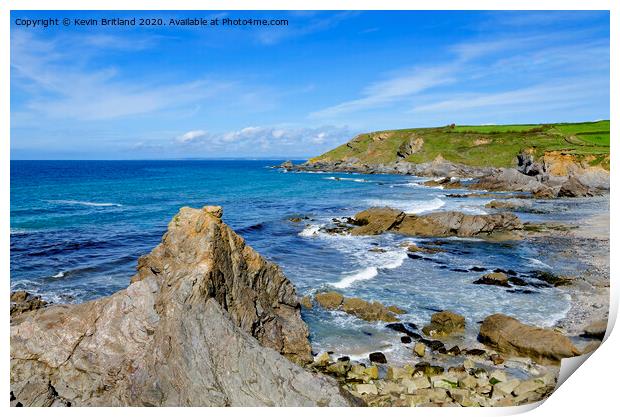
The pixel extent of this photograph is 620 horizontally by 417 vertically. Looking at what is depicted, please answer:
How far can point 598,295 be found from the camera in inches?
776

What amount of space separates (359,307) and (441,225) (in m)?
19.2

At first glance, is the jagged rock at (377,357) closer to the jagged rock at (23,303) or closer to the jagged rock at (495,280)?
the jagged rock at (495,280)

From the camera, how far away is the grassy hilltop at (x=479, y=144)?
6912 cm

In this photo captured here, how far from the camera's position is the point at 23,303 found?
17.7 metres

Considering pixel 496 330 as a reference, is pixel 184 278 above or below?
above

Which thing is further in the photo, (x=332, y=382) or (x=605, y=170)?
(x=605, y=170)

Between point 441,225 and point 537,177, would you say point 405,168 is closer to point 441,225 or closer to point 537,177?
point 537,177

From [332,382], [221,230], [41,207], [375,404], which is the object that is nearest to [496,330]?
[375,404]

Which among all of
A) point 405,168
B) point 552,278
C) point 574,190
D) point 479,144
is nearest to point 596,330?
point 552,278

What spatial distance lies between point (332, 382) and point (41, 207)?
46026mm

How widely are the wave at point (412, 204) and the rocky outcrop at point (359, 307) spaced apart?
28418mm

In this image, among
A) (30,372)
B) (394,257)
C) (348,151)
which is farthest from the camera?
(348,151)

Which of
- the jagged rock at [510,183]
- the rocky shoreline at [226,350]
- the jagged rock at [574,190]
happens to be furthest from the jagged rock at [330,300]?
the jagged rock at [510,183]

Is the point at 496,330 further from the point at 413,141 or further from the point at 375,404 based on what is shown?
the point at 413,141
